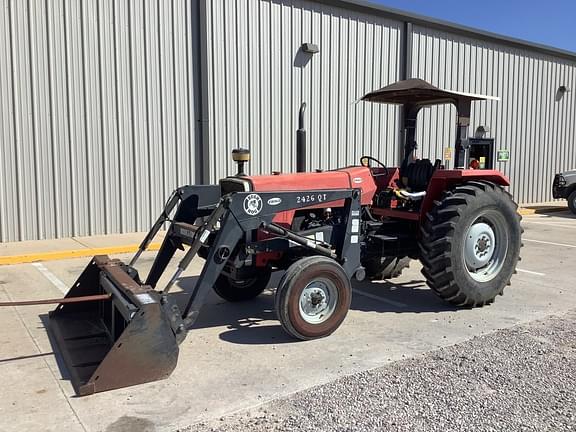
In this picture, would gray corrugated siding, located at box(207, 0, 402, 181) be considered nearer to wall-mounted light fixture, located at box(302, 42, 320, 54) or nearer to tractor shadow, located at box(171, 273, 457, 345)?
A: wall-mounted light fixture, located at box(302, 42, 320, 54)

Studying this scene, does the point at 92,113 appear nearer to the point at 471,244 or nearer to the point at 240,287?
the point at 240,287

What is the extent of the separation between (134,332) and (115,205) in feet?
22.3

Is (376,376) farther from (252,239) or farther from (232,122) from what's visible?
(232,122)

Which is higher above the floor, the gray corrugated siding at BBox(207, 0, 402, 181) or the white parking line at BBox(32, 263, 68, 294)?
the gray corrugated siding at BBox(207, 0, 402, 181)

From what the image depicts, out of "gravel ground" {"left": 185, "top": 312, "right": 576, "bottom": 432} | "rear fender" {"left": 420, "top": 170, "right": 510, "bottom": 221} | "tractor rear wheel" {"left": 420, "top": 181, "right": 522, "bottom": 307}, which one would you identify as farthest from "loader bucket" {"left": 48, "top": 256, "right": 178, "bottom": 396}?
"rear fender" {"left": 420, "top": 170, "right": 510, "bottom": 221}

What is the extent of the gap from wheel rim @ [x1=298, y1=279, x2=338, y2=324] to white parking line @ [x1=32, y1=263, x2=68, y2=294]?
10.5ft

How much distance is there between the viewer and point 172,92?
1027 cm

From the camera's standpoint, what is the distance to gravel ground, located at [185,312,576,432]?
10.5 feet

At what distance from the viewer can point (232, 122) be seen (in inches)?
429

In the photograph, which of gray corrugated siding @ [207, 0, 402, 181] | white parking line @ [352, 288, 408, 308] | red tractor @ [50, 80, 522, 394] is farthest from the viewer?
gray corrugated siding @ [207, 0, 402, 181]

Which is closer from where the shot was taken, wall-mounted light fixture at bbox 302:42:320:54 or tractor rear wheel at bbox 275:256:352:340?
tractor rear wheel at bbox 275:256:352:340

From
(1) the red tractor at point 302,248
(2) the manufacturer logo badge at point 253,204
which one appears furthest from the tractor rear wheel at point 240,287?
(2) the manufacturer logo badge at point 253,204

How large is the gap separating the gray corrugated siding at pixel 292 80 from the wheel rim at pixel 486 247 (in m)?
6.31

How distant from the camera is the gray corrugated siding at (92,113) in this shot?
896cm
